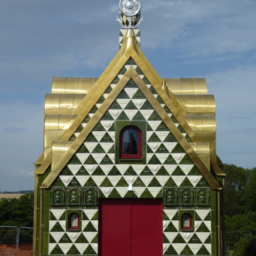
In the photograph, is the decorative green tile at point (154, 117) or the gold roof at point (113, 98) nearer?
the gold roof at point (113, 98)

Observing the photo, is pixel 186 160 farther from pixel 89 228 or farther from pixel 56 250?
pixel 56 250

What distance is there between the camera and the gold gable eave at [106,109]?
17766mm

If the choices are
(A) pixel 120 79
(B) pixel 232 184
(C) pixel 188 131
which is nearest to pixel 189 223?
(C) pixel 188 131

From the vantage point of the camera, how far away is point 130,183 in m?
17.9

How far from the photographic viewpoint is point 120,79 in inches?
725

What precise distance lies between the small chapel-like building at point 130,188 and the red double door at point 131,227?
0.13 ft

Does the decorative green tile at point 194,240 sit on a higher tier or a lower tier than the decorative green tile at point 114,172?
lower

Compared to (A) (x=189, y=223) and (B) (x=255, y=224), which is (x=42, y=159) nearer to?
(A) (x=189, y=223)

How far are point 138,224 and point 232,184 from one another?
59596 mm

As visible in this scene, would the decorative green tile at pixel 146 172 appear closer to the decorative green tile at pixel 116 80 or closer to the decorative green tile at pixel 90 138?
the decorative green tile at pixel 90 138

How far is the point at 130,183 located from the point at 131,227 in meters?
1.80

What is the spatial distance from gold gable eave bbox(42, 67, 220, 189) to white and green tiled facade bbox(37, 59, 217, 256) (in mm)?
166

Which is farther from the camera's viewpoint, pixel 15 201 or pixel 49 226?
pixel 15 201

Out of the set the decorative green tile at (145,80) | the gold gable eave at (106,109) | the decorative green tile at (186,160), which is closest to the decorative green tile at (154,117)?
the gold gable eave at (106,109)
